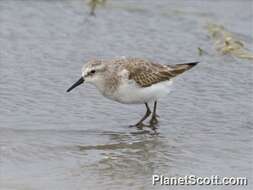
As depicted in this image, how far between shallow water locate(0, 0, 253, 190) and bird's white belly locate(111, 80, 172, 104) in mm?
254

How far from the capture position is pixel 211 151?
8391 millimetres

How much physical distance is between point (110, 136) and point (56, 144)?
29.0 inches

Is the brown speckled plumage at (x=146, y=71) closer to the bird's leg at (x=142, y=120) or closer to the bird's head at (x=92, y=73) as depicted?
the bird's head at (x=92, y=73)

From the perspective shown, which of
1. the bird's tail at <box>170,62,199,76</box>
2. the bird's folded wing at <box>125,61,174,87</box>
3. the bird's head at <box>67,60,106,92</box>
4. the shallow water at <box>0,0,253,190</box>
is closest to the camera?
the shallow water at <box>0,0,253,190</box>

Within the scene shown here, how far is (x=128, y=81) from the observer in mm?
9523

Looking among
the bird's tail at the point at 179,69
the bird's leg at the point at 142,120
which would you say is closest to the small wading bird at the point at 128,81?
the bird's leg at the point at 142,120

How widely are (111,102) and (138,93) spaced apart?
0.74 m

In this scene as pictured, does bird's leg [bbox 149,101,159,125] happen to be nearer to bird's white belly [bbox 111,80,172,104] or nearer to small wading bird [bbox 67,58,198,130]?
small wading bird [bbox 67,58,198,130]

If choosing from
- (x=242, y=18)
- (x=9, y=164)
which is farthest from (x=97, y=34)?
(x=9, y=164)

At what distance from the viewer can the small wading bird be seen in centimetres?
941

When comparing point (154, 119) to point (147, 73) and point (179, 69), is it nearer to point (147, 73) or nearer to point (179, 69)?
point (147, 73)

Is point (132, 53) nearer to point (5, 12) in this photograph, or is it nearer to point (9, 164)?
point (5, 12)

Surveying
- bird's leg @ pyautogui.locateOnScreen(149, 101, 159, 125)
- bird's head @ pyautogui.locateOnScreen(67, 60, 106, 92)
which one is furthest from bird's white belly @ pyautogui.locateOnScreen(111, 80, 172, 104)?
bird's head @ pyautogui.locateOnScreen(67, 60, 106, 92)

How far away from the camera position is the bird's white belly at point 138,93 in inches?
368
